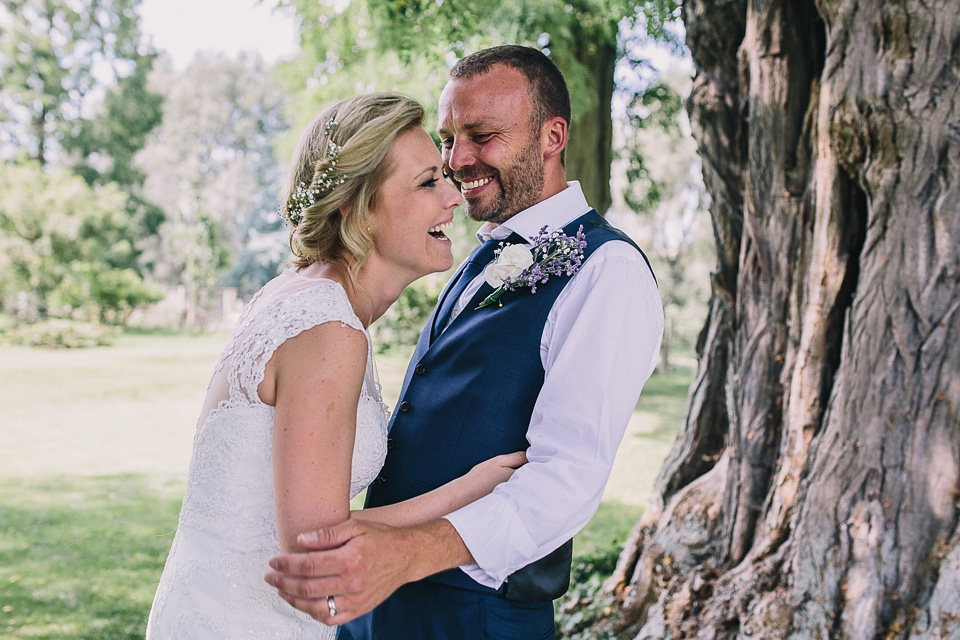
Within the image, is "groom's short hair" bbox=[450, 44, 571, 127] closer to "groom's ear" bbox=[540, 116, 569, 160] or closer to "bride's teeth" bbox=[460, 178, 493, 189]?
"groom's ear" bbox=[540, 116, 569, 160]

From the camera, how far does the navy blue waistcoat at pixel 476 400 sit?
1985mm

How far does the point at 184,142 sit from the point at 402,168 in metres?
50.8

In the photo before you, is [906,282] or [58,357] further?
[58,357]

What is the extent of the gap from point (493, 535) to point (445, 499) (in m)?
0.17

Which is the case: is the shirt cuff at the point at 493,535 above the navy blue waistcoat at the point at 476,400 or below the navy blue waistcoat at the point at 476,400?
below

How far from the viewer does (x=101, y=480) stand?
938cm

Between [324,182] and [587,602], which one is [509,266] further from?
[587,602]

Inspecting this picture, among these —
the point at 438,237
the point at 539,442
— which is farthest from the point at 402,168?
the point at 539,442

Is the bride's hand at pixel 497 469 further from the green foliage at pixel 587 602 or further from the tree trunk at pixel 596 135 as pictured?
the tree trunk at pixel 596 135

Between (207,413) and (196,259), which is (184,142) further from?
(207,413)

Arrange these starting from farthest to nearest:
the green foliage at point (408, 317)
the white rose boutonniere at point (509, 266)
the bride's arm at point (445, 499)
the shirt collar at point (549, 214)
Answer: the green foliage at point (408, 317), the shirt collar at point (549, 214), the white rose boutonniere at point (509, 266), the bride's arm at point (445, 499)

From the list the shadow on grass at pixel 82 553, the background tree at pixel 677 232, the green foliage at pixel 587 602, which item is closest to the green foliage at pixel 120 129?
A: the background tree at pixel 677 232

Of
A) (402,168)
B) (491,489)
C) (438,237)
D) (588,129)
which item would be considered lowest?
(491,489)

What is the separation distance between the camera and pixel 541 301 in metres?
2.04
